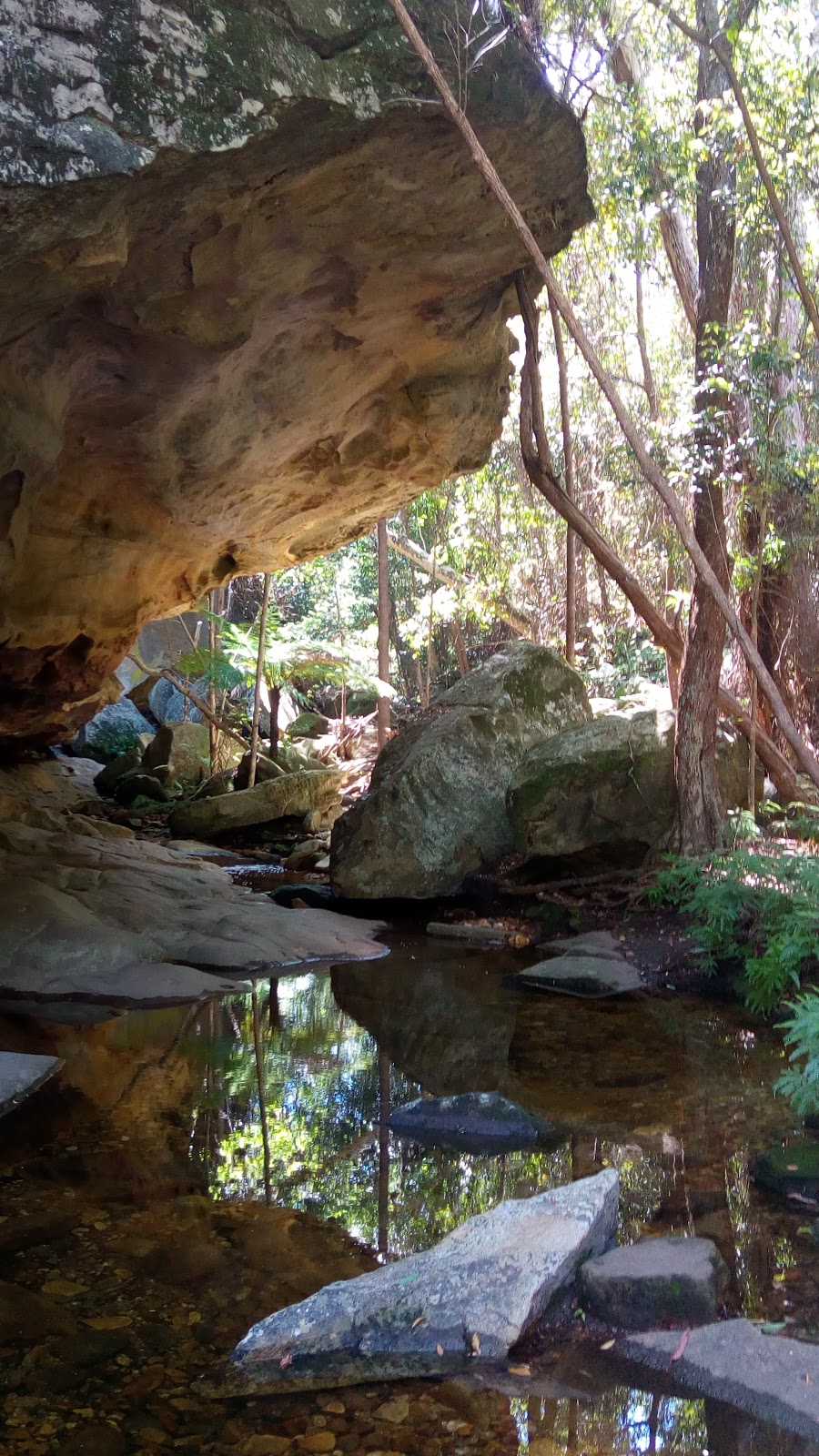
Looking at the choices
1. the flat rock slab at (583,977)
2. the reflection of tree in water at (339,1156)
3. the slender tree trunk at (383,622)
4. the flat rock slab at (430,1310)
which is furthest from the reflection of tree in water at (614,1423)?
the slender tree trunk at (383,622)

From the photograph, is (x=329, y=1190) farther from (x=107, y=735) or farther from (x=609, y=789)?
(x=107, y=735)

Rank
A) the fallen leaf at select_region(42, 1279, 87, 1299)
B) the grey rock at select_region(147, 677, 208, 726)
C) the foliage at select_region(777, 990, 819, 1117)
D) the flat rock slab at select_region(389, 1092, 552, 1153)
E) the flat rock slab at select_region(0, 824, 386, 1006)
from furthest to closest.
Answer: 1. the grey rock at select_region(147, 677, 208, 726)
2. the flat rock slab at select_region(0, 824, 386, 1006)
3. the flat rock slab at select_region(389, 1092, 552, 1153)
4. the foliage at select_region(777, 990, 819, 1117)
5. the fallen leaf at select_region(42, 1279, 87, 1299)

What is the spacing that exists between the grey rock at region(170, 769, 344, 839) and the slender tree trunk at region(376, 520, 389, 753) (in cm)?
233

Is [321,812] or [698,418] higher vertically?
[698,418]

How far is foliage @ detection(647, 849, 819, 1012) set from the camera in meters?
6.07

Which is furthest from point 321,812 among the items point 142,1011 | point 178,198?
point 178,198

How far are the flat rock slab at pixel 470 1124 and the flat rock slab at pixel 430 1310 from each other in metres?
1.13

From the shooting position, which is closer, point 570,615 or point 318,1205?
point 318,1205

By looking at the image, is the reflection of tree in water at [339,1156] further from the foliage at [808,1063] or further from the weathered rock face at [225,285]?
the weathered rock face at [225,285]

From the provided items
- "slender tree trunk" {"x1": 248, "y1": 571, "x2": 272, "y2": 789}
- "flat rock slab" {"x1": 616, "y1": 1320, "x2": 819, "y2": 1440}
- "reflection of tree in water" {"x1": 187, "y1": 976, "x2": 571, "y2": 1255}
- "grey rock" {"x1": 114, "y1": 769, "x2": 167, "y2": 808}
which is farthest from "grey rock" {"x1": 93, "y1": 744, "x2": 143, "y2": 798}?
"flat rock slab" {"x1": 616, "y1": 1320, "x2": 819, "y2": 1440}

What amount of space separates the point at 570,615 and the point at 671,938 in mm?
4092

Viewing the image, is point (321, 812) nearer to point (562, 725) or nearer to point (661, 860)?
point (562, 725)

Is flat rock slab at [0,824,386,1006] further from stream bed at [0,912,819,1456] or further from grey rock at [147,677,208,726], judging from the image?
grey rock at [147,677,208,726]

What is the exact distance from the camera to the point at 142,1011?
21.2 ft
